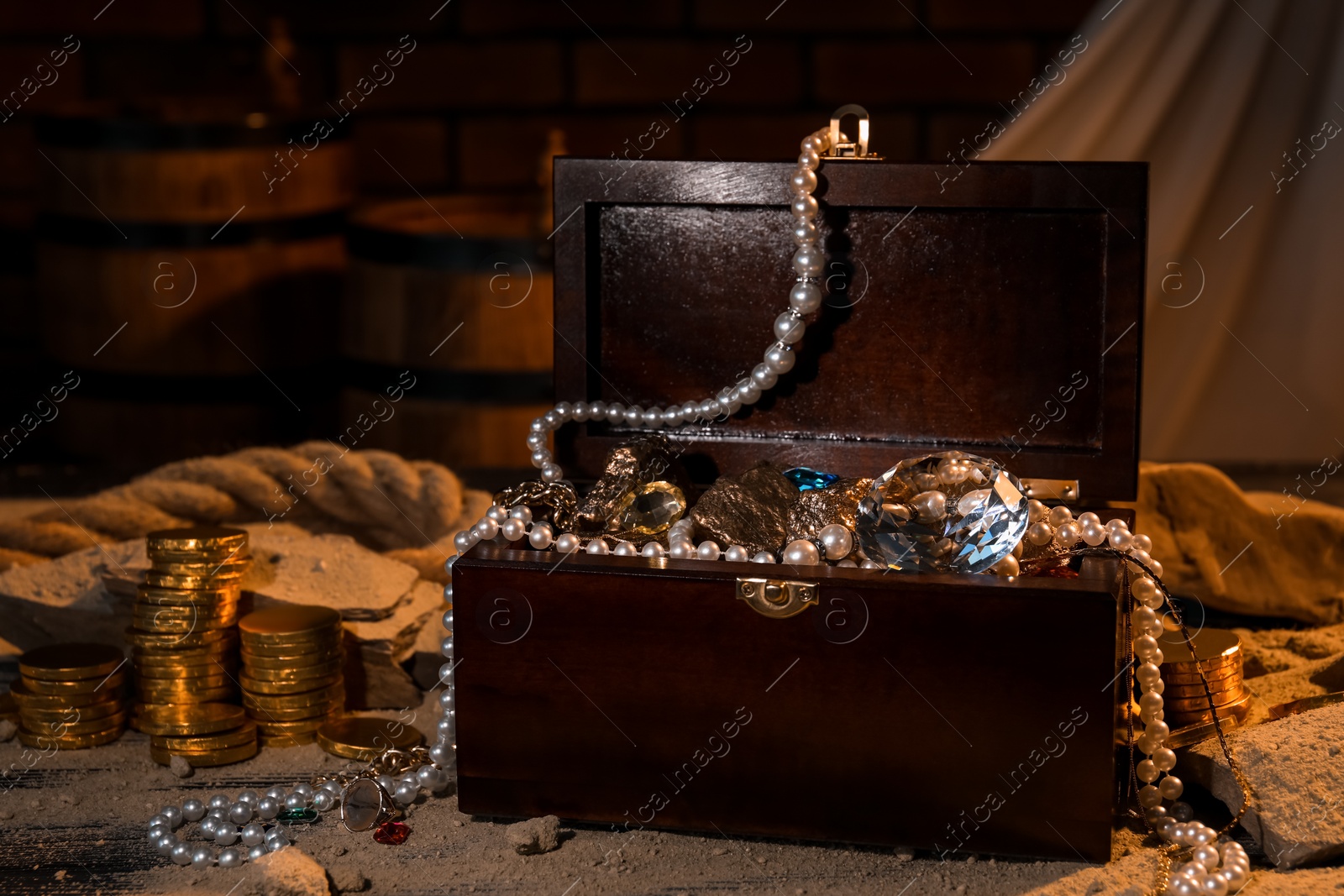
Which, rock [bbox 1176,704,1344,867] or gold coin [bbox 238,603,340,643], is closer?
rock [bbox 1176,704,1344,867]

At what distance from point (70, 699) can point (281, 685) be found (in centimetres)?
19

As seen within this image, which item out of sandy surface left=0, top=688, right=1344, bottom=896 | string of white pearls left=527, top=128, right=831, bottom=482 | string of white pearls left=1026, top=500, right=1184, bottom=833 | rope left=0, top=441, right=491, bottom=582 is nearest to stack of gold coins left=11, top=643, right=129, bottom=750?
sandy surface left=0, top=688, right=1344, bottom=896

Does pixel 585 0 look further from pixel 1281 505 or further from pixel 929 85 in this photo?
pixel 1281 505

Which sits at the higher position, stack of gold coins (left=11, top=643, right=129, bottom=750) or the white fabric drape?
the white fabric drape

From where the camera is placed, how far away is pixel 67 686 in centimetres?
120

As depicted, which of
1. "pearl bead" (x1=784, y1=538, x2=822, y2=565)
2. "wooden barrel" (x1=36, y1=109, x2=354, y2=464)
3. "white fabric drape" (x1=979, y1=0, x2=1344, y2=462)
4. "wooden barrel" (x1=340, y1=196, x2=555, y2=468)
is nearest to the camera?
"pearl bead" (x1=784, y1=538, x2=822, y2=565)

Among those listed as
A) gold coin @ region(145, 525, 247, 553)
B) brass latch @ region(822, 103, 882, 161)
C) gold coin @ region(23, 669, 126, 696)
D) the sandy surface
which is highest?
brass latch @ region(822, 103, 882, 161)

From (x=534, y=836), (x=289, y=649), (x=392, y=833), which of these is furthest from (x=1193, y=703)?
(x=289, y=649)

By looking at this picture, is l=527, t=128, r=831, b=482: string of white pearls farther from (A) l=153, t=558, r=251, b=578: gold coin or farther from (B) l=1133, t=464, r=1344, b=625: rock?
(B) l=1133, t=464, r=1344, b=625: rock

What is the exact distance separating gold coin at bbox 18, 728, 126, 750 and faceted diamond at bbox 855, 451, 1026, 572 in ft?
2.30

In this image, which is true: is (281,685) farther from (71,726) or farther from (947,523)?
Result: (947,523)

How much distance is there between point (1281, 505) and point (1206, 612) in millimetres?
147

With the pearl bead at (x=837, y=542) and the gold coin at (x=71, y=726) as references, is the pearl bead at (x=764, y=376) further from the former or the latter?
the gold coin at (x=71, y=726)

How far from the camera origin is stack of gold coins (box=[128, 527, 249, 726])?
3.94 ft
